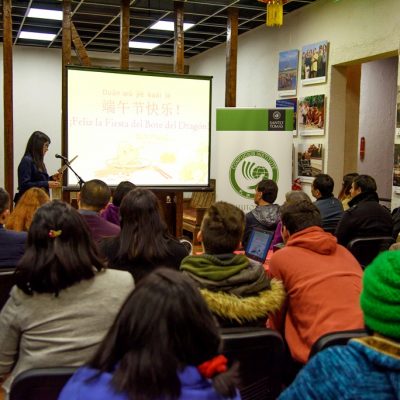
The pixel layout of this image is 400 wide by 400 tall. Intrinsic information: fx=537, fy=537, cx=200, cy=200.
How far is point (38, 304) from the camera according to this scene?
1606 mm

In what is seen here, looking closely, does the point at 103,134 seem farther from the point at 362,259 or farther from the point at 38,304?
the point at 38,304

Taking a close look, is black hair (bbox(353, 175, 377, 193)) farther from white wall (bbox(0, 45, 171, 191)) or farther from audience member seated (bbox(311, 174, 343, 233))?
white wall (bbox(0, 45, 171, 191))

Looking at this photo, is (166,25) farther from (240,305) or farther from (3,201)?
(240,305)

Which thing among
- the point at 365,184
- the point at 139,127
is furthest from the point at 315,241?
the point at 139,127

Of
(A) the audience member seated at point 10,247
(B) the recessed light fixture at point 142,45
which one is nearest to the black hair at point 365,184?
(A) the audience member seated at point 10,247

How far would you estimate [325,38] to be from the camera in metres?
6.18

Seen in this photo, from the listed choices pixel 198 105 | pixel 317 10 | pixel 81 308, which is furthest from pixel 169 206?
pixel 81 308

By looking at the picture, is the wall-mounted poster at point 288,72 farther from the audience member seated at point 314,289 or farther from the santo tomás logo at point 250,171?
the audience member seated at point 314,289

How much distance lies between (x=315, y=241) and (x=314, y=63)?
450cm

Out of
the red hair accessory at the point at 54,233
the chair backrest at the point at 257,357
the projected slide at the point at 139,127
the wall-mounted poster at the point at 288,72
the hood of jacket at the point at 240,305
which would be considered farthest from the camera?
the wall-mounted poster at the point at 288,72

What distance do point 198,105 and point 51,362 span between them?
4.41 m

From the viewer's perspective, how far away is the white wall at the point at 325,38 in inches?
211

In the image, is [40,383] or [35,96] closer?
[40,383]

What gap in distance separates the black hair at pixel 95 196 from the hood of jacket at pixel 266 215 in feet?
3.94
